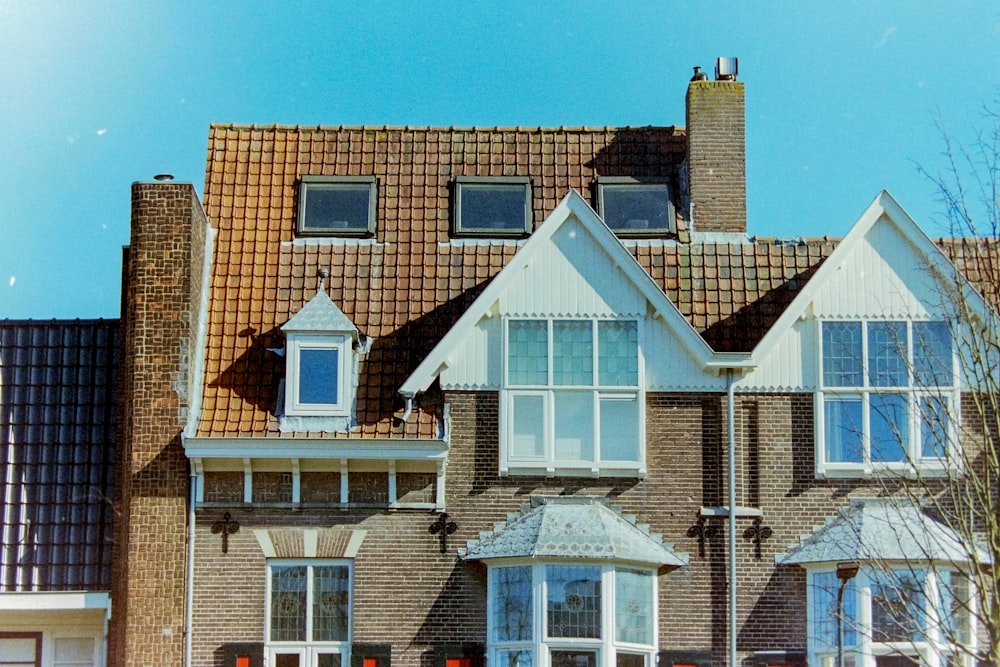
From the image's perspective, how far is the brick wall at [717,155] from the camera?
91.2 ft

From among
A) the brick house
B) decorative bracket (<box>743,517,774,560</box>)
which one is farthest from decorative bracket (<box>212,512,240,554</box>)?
decorative bracket (<box>743,517,774,560</box>)

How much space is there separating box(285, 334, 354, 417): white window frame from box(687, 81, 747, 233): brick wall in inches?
241

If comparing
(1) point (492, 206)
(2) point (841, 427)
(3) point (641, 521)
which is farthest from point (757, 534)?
(1) point (492, 206)

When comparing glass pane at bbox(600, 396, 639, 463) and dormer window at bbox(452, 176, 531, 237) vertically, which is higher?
dormer window at bbox(452, 176, 531, 237)

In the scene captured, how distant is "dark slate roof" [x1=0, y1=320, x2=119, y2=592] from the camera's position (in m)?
25.9

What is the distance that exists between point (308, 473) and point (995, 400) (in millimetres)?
9623

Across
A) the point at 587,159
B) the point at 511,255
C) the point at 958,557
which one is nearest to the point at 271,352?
the point at 511,255

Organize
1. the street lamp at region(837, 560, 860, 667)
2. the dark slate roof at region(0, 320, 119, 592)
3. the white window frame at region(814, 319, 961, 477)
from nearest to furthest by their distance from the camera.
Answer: the street lamp at region(837, 560, 860, 667) < the white window frame at region(814, 319, 961, 477) < the dark slate roof at region(0, 320, 119, 592)

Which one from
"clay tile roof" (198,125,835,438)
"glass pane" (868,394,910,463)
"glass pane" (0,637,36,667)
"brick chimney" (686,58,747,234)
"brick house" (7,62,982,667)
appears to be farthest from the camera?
"brick chimney" (686,58,747,234)

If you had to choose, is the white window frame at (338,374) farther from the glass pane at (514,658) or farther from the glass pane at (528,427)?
the glass pane at (514,658)

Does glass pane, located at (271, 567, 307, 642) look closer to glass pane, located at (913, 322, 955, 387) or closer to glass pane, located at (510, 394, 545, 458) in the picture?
glass pane, located at (510, 394, 545, 458)

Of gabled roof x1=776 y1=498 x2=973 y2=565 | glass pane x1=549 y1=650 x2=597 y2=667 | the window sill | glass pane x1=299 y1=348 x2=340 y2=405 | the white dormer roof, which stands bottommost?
glass pane x1=549 y1=650 x2=597 y2=667

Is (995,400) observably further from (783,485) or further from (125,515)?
(125,515)

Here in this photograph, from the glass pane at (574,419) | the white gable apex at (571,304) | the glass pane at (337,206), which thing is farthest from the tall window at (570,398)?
the glass pane at (337,206)
